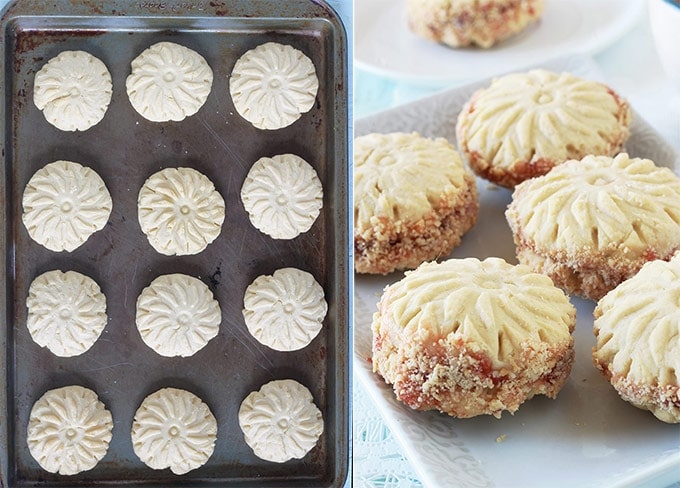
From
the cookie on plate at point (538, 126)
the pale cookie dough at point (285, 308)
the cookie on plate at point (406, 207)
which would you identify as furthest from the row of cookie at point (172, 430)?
the cookie on plate at point (538, 126)

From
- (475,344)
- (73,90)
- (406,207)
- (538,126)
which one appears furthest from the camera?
(538,126)

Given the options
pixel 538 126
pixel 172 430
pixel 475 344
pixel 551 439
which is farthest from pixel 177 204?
pixel 538 126

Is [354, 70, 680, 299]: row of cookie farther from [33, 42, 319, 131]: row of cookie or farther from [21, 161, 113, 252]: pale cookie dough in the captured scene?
[21, 161, 113, 252]: pale cookie dough

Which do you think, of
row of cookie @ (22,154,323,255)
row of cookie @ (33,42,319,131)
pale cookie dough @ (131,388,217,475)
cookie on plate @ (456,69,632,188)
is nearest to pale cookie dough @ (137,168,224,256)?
row of cookie @ (22,154,323,255)

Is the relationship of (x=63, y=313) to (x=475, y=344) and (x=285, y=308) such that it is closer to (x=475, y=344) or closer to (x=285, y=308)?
(x=285, y=308)

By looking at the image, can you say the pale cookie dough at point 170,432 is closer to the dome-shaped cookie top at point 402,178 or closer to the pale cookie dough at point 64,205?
the pale cookie dough at point 64,205

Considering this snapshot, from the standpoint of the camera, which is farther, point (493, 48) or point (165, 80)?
point (493, 48)
